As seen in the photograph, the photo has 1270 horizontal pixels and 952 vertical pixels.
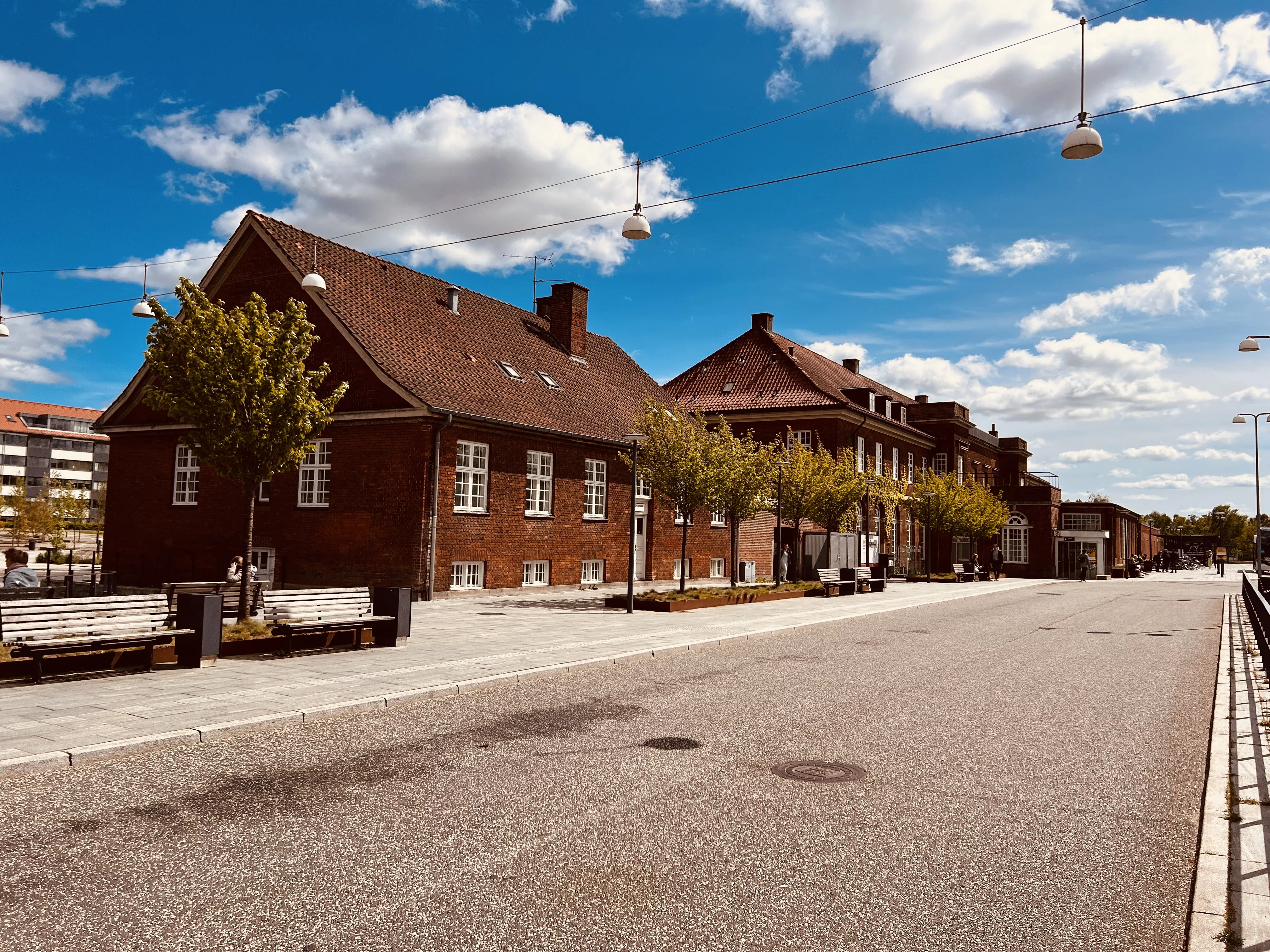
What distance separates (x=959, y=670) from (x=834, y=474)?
20.9 metres

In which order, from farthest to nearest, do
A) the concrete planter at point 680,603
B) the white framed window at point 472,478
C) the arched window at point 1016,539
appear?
1. the arched window at point 1016,539
2. the white framed window at point 472,478
3. the concrete planter at point 680,603

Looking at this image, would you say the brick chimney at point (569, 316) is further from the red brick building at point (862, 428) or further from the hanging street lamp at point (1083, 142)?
the hanging street lamp at point (1083, 142)

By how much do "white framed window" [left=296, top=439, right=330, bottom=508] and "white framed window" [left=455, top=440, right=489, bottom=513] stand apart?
3.35m

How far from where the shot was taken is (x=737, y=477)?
24672mm

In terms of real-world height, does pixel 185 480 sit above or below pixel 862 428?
below

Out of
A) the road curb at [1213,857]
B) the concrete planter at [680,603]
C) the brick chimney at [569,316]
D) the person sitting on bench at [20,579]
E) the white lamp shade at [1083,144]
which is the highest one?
the brick chimney at [569,316]

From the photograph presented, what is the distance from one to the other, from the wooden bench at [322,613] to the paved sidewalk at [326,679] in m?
0.38

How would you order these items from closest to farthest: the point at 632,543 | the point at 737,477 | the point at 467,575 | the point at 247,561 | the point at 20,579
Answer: the point at 247,561
the point at 20,579
the point at 632,543
the point at 467,575
the point at 737,477

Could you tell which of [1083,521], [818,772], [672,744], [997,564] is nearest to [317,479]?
[672,744]

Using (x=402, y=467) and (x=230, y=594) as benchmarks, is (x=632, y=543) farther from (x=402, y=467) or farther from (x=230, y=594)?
(x=230, y=594)

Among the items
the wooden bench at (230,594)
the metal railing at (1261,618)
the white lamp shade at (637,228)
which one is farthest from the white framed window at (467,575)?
the metal railing at (1261,618)

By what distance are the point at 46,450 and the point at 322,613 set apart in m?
120

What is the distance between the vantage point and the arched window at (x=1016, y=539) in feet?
196

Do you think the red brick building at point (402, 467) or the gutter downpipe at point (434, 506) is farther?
the red brick building at point (402, 467)
